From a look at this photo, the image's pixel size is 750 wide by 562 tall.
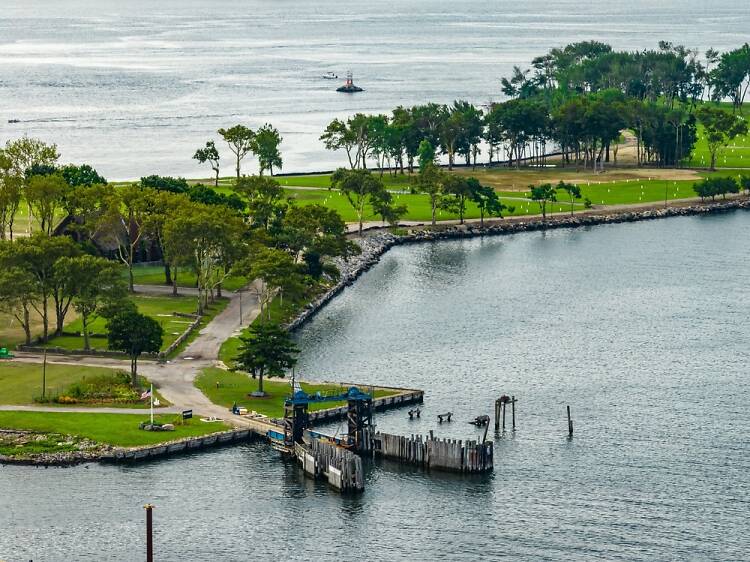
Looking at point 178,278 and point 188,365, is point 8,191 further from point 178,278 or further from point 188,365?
point 188,365

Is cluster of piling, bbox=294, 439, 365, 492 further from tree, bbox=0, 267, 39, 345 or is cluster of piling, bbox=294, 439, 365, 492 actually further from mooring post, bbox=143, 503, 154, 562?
tree, bbox=0, 267, 39, 345

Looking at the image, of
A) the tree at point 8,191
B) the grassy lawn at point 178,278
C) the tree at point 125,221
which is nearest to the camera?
the grassy lawn at point 178,278

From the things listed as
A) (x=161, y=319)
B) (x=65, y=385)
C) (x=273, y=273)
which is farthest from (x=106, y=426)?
(x=273, y=273)

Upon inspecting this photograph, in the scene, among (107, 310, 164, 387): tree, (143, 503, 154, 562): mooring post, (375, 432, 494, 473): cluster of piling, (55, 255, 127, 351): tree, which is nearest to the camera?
(143, 503, 154, 562): mooring post

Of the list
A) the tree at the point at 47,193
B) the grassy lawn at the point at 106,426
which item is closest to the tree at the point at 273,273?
the tree at the point at 47,193

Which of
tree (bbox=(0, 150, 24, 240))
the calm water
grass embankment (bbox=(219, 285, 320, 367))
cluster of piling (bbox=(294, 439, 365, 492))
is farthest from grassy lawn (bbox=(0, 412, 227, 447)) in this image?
tree (bbox=(0, 150, 24, 240))

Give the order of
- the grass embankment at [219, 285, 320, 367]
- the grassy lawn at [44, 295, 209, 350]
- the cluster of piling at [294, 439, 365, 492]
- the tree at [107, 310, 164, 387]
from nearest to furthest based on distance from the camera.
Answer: the cluster of piling at [294, 439, 365, 492], the tree at [107, 310, 164, 387], the grass embankment at [219, 285, 320, 367], the grassy lawn at [44, 295, 209, 350]

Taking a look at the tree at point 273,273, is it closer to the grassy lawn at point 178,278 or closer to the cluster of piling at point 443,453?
the grassy lawn at point 178,278

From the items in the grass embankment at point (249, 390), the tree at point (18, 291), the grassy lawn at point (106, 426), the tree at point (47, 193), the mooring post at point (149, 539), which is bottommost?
the mooring post at point (149, 539)
